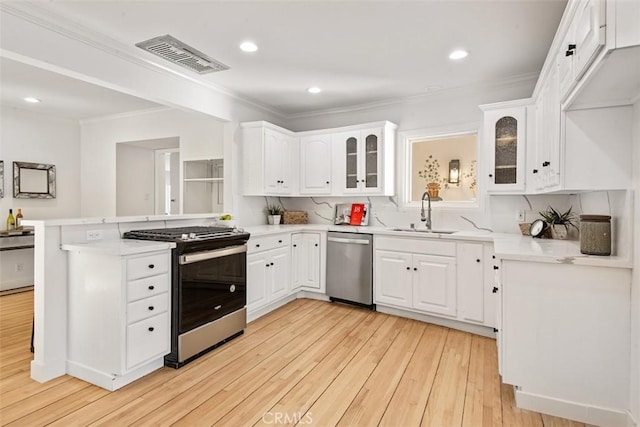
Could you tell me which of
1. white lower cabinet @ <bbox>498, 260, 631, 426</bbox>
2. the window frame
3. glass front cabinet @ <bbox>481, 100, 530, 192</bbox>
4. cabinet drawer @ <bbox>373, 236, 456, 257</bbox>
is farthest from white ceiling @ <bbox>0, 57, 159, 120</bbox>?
white lower cabinet @ <bbox>498, 260, 631, 426</bbox>

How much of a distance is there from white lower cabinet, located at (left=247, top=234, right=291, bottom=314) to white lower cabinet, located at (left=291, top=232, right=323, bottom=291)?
11cm

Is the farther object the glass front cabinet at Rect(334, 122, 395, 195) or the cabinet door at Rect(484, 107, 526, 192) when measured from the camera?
Result: the glass front cabinet at Rect(334, 122, 395, 195)

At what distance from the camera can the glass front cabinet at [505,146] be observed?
3133 mm

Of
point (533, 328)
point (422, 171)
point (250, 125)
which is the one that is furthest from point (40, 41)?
point (422, 171)

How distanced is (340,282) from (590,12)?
3.18 metres

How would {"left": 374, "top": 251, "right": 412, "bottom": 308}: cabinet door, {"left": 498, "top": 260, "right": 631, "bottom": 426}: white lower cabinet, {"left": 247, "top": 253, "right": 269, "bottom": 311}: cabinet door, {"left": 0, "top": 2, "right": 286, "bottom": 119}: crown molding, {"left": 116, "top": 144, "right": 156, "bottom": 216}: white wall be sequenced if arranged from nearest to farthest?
{"left": 498, "top": 260, "right": 631, "bottom": 426}: white lower cabinet
{"left": 0, "top": 2, "right": 286, "bottom": 119}: crown molding
{"left": 247, "top": 253, "right": 269, "bottom": 311}: cabinet door
{"left": 374, "top": 251, "right": 412, "bottom": 308}: cabinet door
{"left": 116, "top": 144, "right": 156, "bottom": 216}: white wall

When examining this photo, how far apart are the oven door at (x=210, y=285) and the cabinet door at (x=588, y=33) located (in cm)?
259

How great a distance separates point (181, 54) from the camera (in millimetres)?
2885

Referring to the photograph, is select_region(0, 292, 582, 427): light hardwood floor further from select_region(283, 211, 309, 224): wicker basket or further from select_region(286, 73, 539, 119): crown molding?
select_region(286, 73, 539, 119): crown molding

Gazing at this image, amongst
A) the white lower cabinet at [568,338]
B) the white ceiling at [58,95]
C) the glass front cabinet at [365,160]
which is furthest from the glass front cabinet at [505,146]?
the white ceiling at [58,95]

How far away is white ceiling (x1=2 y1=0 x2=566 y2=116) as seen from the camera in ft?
7.35

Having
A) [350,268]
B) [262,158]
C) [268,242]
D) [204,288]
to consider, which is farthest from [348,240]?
[204,288]

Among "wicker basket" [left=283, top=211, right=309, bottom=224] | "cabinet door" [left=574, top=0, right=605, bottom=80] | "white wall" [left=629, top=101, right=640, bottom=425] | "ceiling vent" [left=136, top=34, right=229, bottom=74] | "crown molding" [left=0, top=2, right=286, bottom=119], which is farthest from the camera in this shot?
"wicker basket" [left=283, top=211, right=309, bottom=224]

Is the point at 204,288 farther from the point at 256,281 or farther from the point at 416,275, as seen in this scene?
the point at 416,275
